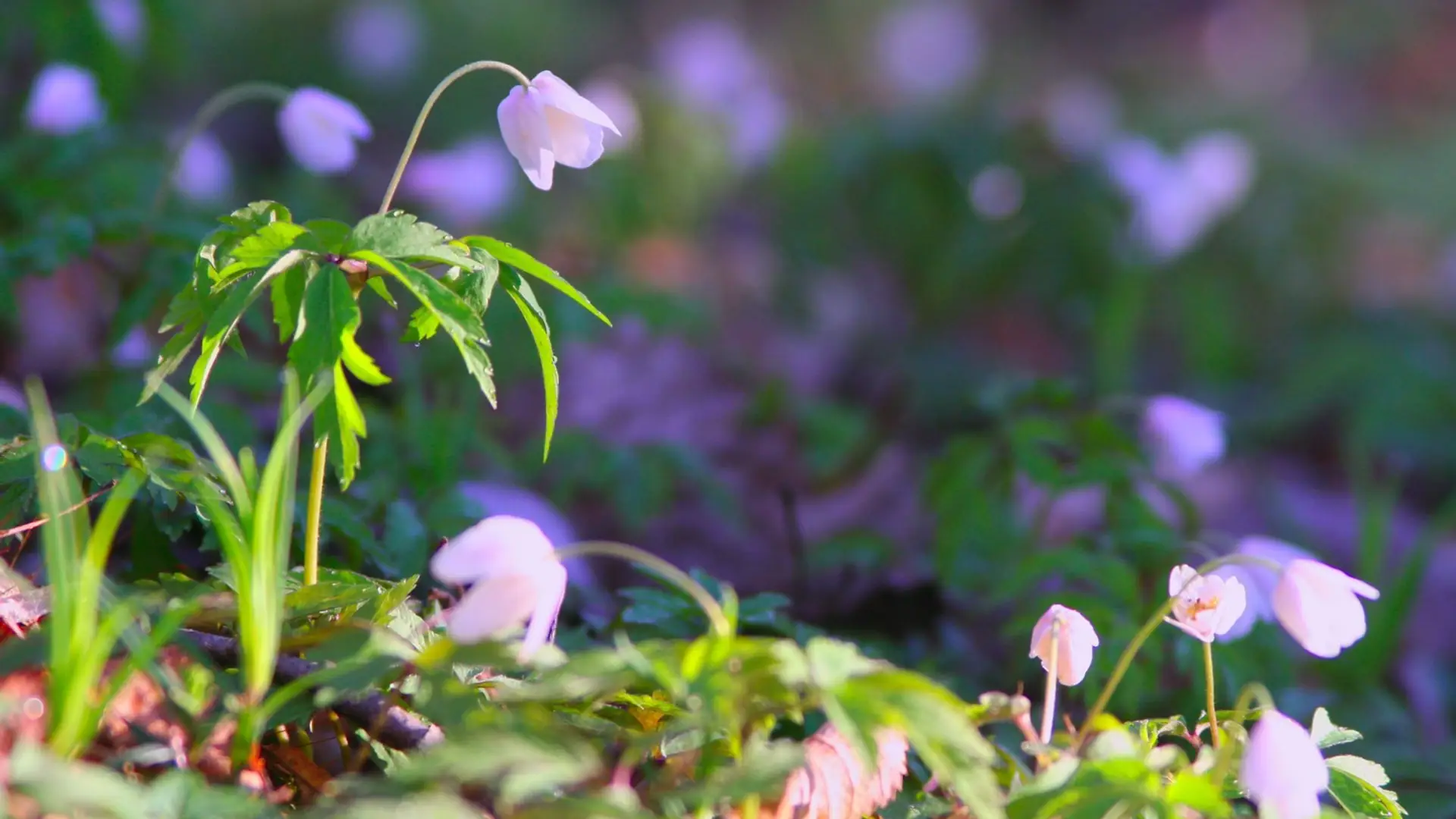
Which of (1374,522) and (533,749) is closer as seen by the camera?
(533,749)

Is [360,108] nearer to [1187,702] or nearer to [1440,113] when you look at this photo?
[1187,702]

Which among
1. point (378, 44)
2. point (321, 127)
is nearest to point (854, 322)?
point (378, 44)

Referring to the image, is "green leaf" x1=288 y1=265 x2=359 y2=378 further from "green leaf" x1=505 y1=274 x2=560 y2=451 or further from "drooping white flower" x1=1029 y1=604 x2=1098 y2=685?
"drooping white flower" x1=1029 y1=604 x2=1098 y2=685

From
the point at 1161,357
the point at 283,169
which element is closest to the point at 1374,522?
the point at 1161,357

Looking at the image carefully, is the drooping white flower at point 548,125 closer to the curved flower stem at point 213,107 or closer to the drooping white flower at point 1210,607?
the curved flower stem at point 213,107

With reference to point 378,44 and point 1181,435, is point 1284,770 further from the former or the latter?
point 378,44

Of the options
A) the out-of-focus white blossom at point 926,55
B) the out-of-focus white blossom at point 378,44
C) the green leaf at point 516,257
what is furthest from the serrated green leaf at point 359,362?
the out-of-focus white blossom at point 926,55
